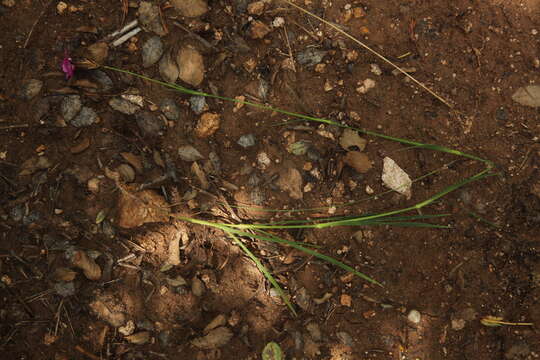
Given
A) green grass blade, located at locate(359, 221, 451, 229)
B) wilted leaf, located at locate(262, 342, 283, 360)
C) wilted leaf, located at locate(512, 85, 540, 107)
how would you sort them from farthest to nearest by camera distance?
wilted leaf, located at locate(512, 85, 540, 107), wilted leaf, located at locate(262, 342, 283, 360), green grass blade, located at locate(359, 221, 451, 229)

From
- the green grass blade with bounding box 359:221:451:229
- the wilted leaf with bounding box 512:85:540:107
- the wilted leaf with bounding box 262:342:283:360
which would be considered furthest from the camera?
the wilted leaf with bounding box 512:85:540:107

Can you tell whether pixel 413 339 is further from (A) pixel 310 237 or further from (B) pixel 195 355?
(B) pixel 195 355

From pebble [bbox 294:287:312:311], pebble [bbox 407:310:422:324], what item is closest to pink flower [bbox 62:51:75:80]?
pebble [bbox 294:287:312:311]

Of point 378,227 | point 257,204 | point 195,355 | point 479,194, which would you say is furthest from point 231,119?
point 479,194

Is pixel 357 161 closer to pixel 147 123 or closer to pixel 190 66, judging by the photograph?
pixel 190 66

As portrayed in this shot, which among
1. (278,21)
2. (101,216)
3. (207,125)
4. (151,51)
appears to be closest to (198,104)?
(207,125)

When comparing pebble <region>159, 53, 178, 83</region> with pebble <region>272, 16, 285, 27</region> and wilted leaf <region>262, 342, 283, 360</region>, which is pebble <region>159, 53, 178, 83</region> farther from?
wilted leaf <region>262, 342, 283, 360</region>

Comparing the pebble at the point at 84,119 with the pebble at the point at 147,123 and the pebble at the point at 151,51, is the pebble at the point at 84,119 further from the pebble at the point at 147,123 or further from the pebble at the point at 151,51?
the pebble at the point at 151,51
